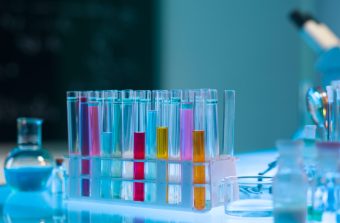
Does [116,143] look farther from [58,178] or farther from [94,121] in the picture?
[58,178]

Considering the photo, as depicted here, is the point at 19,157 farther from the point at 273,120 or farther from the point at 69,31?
the point at 273,120

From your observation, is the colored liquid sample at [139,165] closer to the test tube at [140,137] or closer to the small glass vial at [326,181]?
the test tube at [140,137]

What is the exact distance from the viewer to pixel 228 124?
134 centimetres

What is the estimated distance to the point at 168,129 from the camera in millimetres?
1293

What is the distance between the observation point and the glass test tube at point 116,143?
1.32m

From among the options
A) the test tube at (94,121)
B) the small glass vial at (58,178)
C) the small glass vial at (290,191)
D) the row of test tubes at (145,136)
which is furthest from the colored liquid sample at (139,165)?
the small glass vial at (290,191)

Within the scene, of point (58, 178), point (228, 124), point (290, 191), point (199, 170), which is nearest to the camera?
point (290, 191)

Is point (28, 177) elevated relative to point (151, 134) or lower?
lower

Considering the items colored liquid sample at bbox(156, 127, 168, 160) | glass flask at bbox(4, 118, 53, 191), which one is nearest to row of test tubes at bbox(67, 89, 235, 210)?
colored liquid sample at bbox(156, 127, 168, 160)

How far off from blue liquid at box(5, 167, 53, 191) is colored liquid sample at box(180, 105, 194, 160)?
42cm

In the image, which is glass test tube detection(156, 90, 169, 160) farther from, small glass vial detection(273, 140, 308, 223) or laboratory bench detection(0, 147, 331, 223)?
small glass vial detection(273, 140, 308, 223)

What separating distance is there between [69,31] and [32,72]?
338 millimetres

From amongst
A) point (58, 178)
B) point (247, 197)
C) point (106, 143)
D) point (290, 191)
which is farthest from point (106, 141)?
point (290, 191)

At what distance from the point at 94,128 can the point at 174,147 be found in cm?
21
